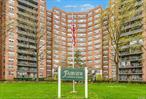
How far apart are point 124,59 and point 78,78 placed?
4489 inches

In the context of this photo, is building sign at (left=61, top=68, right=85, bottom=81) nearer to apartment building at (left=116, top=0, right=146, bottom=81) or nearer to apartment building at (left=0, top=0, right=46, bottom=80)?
apartment building at (left=116, top=0, right=146, bottom=81)

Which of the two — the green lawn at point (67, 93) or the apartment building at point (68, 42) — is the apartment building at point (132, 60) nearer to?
the apartment building at point (68, 42)

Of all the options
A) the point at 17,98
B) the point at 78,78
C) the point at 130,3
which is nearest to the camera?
the point at 17,98

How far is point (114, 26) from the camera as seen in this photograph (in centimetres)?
6300

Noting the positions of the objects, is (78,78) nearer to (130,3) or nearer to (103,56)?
(130,3)

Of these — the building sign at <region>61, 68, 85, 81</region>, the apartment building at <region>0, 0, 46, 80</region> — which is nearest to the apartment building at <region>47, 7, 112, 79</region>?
the apartment building at <region>0, 0, 46, 80</region>

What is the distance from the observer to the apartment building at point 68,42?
573 ft

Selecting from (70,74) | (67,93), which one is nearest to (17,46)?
(67,93)

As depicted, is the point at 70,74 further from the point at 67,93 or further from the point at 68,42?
the point at 68,42

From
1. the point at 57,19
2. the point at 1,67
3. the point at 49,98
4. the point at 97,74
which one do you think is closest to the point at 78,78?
the point at 49,98

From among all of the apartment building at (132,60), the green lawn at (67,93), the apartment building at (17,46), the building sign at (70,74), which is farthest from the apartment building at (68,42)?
the building sign at (70,74)

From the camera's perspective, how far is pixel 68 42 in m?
195

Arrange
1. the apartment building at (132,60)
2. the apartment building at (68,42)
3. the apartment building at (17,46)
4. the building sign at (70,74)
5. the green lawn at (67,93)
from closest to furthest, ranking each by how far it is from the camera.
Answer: the green lawn at (67,93)
the building sign at (70,74)
the apartment building at (132,60)
the apartment building at (17,46)
the apartment building at (68,42)

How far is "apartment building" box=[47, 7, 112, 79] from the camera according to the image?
175 meters
